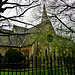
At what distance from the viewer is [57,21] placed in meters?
8.84

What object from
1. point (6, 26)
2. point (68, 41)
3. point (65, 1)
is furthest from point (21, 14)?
point (68, 41)

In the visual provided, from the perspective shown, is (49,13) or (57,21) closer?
(57,21)

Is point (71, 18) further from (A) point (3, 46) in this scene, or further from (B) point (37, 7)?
(A) point (3, 46)

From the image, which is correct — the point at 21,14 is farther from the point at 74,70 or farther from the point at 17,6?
the point at 74,70

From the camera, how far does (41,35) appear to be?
26.8ft

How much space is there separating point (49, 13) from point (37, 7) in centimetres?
142

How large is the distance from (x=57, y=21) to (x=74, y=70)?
4.75 meters

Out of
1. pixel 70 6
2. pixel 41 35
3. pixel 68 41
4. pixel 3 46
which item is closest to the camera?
pixel 68 41

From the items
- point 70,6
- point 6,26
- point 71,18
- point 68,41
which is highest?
point 70,6

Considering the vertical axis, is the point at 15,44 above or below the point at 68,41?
below

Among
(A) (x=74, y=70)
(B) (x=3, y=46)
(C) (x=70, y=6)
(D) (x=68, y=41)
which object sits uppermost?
(C) (x=70, y=6)

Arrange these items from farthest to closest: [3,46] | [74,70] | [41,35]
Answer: [3,46]
[41,35]
[74,70]

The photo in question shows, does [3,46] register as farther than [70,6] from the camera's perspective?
Yes

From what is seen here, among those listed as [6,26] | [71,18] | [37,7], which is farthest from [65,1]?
[6,26]
